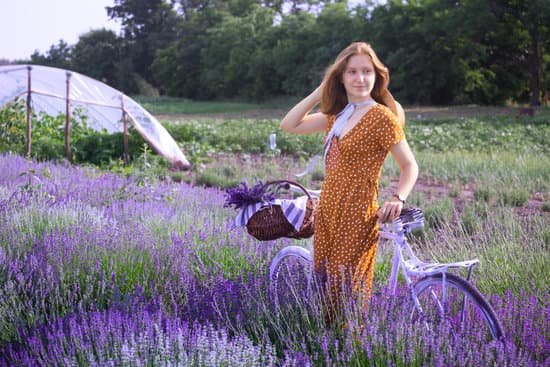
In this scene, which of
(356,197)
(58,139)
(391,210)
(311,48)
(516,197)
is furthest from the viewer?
(311,48)

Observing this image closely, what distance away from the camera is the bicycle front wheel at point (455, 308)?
2559mm

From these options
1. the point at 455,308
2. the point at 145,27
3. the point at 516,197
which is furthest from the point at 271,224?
the point at 145,27

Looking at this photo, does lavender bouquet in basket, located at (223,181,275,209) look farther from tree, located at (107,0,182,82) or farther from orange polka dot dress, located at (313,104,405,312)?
tree, located at (107,0,182,82)

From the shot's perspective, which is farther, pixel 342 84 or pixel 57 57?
pixel 57 57

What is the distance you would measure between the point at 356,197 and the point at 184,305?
42.4 inches

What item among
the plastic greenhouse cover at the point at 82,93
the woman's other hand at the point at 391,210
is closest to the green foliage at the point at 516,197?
the woman's other hand at the point at 391,210

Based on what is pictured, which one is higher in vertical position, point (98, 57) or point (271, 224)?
point (98, 57)

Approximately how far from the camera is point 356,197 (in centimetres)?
296

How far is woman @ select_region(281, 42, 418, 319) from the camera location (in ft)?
9.48

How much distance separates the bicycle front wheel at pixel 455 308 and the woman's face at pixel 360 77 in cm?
86

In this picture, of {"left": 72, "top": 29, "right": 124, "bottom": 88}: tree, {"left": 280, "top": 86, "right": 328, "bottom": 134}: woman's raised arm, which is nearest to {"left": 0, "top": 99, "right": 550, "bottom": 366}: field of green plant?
{"left": 280, "top": 86, "right": 328, "bottom": 134}: woman's raised arm

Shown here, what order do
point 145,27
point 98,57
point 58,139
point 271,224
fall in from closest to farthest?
point 271,224, point 58,139, point 98,57, point 145,27

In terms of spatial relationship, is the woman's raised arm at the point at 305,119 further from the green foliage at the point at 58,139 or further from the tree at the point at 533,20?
the tree at the point at 533,20

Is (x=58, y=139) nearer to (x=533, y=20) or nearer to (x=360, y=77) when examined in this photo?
(x=360, y=77)
